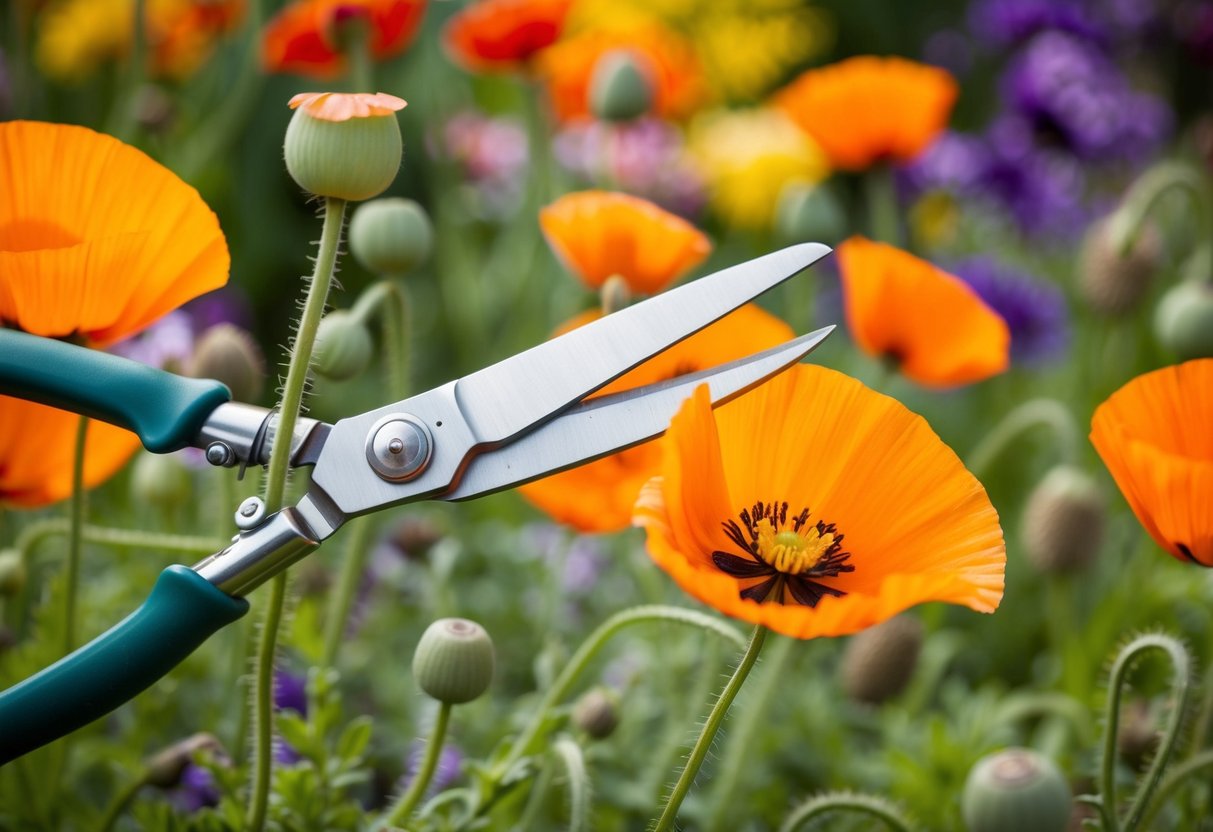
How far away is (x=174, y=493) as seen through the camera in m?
1.04

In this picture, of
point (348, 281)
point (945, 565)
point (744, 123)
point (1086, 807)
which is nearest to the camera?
point (945, 565)

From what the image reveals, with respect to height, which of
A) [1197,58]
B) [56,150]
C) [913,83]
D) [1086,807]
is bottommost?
[1086,807]

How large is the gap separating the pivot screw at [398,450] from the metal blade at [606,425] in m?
0.03

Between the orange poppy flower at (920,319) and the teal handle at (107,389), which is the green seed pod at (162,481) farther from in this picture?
the orange poppy flower at (920,319)

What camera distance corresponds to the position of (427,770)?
0.75 metres

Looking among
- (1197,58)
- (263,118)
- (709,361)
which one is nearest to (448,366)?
(263,118)

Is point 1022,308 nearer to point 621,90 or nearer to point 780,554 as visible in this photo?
point 621,90

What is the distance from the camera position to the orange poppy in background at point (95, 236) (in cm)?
67

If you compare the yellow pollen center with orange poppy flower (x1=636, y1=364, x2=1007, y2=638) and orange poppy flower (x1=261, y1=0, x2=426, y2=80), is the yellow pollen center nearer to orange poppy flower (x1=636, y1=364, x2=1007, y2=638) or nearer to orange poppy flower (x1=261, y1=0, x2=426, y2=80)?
orange poppy flower (x1=636, y1=364, x2=1007, y2=638)

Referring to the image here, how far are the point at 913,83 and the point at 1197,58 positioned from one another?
0.98 metres

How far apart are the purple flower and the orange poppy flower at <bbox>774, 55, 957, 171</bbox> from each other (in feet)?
0.71

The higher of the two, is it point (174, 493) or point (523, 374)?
point (523, 374)

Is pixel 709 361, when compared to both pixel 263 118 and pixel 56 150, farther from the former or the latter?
pixel 263 118

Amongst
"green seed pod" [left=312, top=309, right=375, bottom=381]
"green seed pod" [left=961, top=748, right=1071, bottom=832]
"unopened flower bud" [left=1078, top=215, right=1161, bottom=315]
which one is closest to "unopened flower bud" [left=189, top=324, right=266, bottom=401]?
"green seed pod" [left=312, top=309, right=375, bottom=381]
